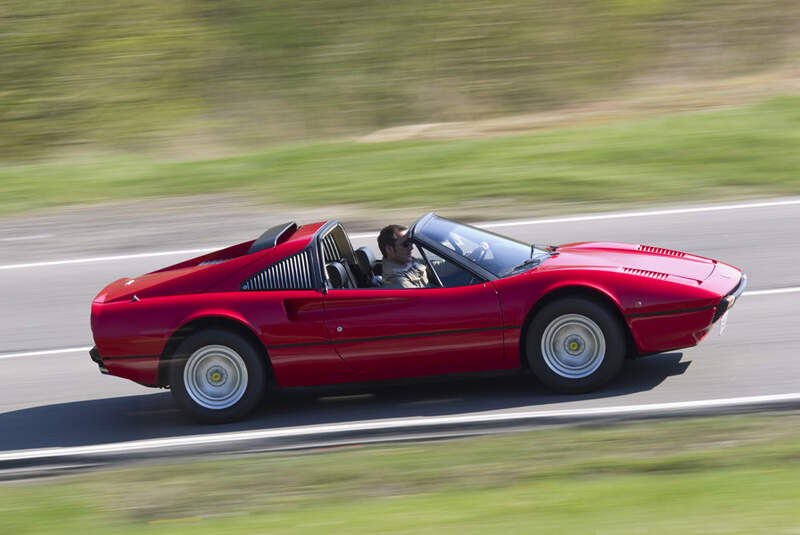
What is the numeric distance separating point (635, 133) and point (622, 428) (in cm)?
896

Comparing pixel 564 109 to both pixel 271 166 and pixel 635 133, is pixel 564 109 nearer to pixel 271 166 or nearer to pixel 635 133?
pixel 635 133

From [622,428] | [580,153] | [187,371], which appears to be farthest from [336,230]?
[580,153]

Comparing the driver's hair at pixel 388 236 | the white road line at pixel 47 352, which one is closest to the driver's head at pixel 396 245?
the driver's hair at pixel 388 236

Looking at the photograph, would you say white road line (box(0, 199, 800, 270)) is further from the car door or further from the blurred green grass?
the car door

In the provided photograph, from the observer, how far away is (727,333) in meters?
7.57

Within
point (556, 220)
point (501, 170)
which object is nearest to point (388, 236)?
point (556, 220)

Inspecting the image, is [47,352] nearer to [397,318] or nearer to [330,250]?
[330,250]

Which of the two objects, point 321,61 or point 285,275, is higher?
point 321,61

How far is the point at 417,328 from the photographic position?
6.38 metres

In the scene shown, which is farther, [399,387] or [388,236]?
[399,387]

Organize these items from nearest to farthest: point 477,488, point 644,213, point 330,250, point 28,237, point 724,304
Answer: point 477,488, point 724,304, point 330,250, point 644,213, point 28,237

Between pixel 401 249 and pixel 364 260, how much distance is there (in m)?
0.54

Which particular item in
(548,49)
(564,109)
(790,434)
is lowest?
(790,434)

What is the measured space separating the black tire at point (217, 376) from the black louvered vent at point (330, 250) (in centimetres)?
82
